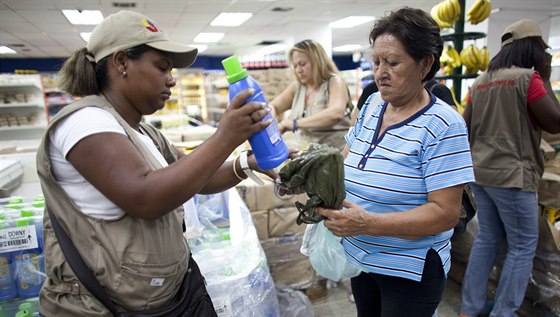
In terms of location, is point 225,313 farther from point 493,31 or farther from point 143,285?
point 493,31

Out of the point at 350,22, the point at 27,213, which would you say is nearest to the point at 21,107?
the point at 27,213

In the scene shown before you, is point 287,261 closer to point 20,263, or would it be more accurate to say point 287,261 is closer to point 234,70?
point 20,263

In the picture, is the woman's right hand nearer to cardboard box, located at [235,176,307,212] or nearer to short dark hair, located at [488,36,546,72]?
cardboard box, located at [235,176,307,212]

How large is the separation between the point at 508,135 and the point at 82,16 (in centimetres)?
893

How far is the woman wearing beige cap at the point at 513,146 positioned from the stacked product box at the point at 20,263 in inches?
98.5

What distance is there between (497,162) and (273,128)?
1.85 m

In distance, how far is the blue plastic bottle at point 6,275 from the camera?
1.44 metres

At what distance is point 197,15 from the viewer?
336 inches

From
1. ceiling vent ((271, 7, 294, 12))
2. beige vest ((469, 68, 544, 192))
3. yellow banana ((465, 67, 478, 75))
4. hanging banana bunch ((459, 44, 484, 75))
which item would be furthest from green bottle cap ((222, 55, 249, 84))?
ceiling vent ((271, 7, 294, 12))

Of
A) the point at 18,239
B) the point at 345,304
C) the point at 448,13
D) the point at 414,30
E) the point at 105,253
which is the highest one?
the point at 448,13

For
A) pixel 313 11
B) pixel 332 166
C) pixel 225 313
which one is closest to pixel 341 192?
pixel 332 166

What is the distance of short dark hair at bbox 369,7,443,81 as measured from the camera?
1149mm

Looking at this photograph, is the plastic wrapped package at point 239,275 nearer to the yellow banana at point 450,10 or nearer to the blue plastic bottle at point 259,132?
the blue plastic bottle at point 259,132

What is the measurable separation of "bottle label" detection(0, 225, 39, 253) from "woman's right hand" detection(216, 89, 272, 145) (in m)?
1.16
